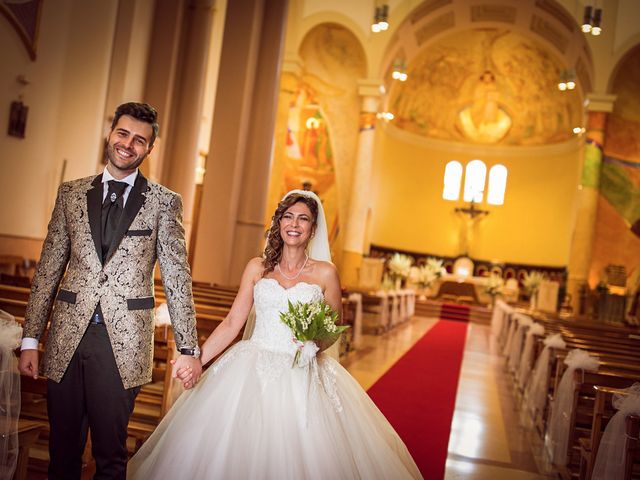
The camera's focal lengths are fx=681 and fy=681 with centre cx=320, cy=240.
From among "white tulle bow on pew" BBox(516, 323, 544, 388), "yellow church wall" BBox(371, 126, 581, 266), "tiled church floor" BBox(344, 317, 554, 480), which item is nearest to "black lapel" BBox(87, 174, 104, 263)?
"tiled church floor" BBox(344, 317, 554, 480)

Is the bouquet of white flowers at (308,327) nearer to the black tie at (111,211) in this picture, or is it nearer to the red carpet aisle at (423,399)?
the black tie at (111,211)

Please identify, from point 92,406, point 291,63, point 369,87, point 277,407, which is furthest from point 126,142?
point 369,87

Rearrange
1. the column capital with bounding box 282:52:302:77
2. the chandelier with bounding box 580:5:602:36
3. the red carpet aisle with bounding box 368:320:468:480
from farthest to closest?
the column capital with bounding box 282:52:302:77
the chandelier with bounding box 580:5:602:36
the red carpet aisle with bounding box 368:320:468:480

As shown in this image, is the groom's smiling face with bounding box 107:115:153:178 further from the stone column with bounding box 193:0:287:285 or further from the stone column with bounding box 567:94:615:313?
the stone column with bounding box 567:94:615:313

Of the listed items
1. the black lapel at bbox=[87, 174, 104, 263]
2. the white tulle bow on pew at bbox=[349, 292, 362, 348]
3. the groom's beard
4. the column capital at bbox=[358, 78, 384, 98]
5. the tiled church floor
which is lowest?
the tiled church floor

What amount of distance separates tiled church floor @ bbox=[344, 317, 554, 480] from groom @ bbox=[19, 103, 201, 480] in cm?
295

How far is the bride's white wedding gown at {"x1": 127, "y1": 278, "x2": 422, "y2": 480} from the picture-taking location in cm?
299

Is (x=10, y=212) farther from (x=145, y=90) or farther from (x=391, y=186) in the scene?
(x=391, y=186)

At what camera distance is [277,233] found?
12.4 ft

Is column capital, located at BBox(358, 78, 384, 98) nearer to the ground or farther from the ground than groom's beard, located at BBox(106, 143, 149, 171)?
farther from the ground

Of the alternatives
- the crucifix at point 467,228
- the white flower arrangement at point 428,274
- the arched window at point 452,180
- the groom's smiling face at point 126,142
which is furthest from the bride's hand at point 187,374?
the arched window at point 452,180

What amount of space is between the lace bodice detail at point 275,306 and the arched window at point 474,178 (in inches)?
997

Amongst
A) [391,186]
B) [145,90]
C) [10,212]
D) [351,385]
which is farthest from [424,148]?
[351,385]

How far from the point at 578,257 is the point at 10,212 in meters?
16.4
